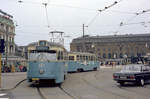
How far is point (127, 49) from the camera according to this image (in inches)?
4102

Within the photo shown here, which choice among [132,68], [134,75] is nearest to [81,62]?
[132,68]

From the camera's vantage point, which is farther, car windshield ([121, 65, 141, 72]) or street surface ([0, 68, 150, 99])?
car windshield ([121, 65, 141, 72])

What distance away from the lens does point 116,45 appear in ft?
362

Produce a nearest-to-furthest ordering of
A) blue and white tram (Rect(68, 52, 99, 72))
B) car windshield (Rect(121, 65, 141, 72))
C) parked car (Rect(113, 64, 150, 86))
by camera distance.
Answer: parked car (Rect(113, 64, 150, 86)) < car windshield (Rect(121, 65, 141, 72)) < blue and white tram (Rect(68, 52, 99, 72))

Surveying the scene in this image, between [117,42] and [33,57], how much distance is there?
9436 centimetres

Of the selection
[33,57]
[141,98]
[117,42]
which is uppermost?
[117,42]

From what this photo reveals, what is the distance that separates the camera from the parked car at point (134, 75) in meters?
17.6

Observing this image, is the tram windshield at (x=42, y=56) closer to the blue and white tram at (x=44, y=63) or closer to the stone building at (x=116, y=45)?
the blue and white tram at (x=44, y=63)

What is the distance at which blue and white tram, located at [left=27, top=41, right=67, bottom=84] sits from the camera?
1708 centimetres

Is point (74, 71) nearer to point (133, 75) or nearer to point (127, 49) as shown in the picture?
point (133, 75)

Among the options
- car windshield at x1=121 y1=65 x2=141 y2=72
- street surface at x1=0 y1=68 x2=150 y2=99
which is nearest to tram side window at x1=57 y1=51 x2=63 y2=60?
street surface at x1=0 y1=68 x2=150 y2=99

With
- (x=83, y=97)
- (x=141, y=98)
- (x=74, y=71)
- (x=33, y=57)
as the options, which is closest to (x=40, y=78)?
(x=33, y=57)

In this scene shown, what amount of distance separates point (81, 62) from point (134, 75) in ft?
63.0

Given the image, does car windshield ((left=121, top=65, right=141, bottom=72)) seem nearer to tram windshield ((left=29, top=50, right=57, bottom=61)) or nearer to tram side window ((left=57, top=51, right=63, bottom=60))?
tram side window ((left=57, top=51, right=63, bottom=60))
